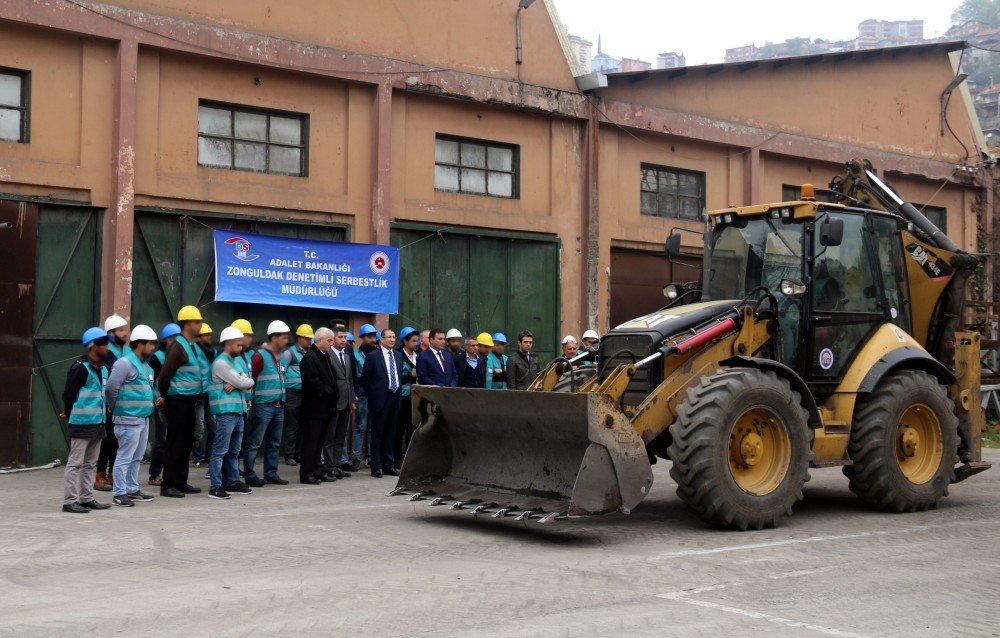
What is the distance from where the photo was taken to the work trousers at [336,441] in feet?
45.1

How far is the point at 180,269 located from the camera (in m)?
15.6

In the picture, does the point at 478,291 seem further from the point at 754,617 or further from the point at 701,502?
the point at 754,617

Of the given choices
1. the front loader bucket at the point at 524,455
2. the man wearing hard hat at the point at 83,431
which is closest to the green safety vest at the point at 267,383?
the man wearing hard hat at the point at 83,431

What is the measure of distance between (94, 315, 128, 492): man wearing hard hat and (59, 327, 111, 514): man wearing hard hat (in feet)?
2.89

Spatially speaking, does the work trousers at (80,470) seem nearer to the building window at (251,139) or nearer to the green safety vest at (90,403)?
the green safety vest at (90,403)

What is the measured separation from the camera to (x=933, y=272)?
11.9 m

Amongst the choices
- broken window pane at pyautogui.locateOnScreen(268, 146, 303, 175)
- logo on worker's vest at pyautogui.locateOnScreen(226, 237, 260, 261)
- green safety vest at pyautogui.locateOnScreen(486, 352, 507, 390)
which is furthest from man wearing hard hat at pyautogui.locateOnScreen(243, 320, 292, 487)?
broken window pane at pyautogui.locateOnScreen(268, 146, 303, 175)

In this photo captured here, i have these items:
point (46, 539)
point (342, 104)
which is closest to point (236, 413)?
point (46, 539)

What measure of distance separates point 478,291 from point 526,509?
32.0ft

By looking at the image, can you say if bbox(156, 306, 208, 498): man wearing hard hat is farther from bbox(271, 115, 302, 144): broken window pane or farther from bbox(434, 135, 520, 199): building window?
bbox(434, 135, 520, 199): building window

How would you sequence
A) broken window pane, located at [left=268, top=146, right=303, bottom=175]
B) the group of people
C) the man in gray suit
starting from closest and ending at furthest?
the group of people → the man in gray suit → broken window pane, located at [left=268, top=146, right=303, bottom=175]

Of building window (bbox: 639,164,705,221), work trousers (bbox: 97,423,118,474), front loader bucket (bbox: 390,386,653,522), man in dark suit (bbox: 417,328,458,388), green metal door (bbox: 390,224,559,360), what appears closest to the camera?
front loader bucket (bbox: 390,386,653,522)

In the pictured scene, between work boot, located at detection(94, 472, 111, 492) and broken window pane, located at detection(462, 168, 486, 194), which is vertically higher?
broken window pane, located at detection(462, 168, 486, 194)

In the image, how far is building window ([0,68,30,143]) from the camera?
14406 mm
